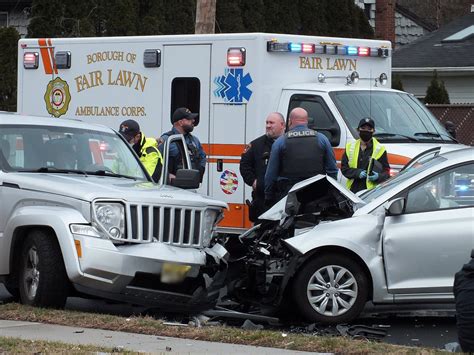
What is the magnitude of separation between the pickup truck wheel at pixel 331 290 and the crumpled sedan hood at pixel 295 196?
630 millimetres

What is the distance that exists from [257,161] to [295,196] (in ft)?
8.43

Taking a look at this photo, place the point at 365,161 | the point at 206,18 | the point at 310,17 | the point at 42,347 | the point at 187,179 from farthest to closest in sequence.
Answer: the point at 310,17, the point at 206,18, the point at 365,161, the point at 187,179, the point at 42,347

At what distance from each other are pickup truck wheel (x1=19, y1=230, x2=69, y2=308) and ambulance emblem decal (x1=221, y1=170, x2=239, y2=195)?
4.67 m

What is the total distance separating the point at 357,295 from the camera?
32.0 ft

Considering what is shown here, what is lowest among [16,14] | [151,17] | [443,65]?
[443,65]

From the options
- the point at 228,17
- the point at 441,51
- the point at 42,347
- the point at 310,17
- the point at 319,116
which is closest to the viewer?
the point at 42,347

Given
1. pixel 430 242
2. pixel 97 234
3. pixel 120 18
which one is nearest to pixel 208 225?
pixel 97 234

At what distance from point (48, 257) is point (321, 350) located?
2.77 m

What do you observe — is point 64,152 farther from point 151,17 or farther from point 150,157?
point 151,17

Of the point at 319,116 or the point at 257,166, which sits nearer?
the point at 257,166

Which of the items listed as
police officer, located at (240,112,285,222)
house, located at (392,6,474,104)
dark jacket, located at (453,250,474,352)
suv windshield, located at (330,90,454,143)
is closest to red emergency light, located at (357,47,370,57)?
suv windshield, located at (330,90,454,143)

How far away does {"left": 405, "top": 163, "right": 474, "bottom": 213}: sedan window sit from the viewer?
9.83 metres

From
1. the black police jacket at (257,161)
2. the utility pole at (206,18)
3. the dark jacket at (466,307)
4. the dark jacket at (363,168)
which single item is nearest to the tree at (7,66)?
the utility pole at (206,18)

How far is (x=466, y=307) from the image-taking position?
785cm
